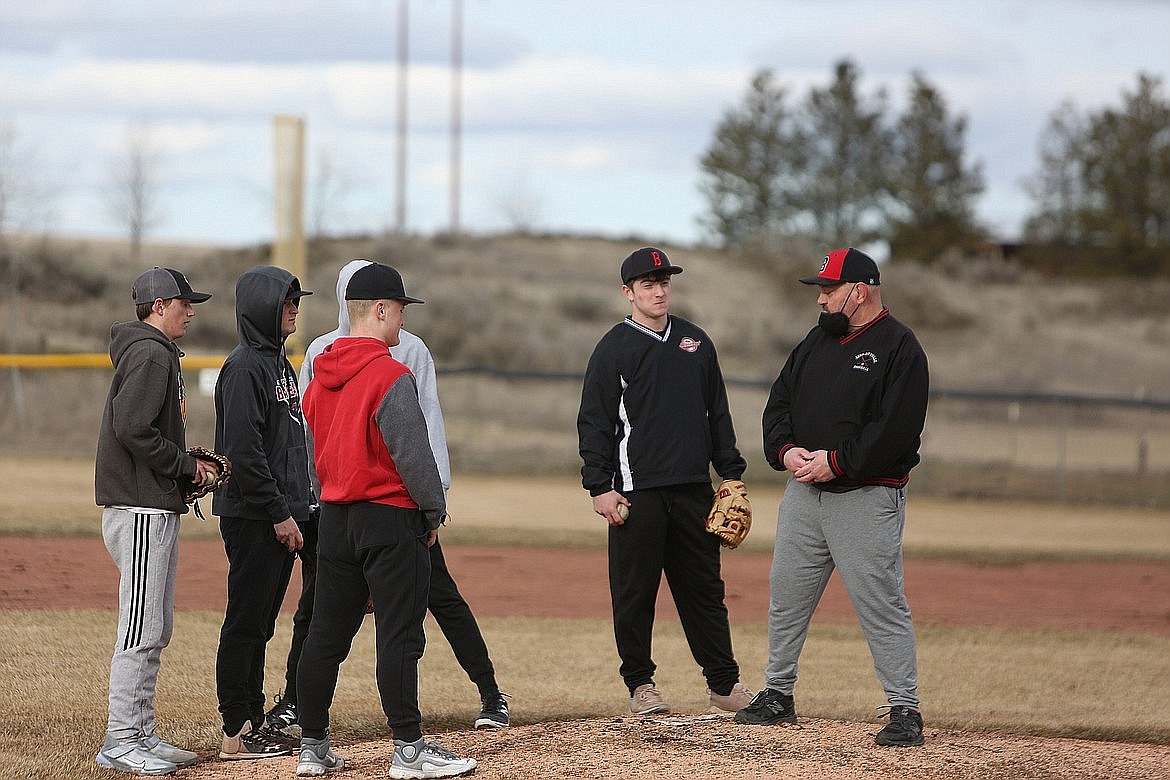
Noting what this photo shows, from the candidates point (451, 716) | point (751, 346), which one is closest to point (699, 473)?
point (451, 716)

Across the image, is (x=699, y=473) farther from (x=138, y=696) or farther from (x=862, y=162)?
(x=862, y=162)

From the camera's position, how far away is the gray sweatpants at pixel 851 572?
5539mm

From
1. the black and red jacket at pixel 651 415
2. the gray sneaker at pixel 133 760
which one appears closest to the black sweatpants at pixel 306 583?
the gray sneaker at pixel 133 760

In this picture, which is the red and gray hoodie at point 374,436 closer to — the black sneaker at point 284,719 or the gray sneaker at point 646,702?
the black sneaker at point 284,719

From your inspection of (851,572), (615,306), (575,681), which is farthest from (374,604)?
(615,306)

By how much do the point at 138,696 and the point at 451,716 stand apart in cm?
174

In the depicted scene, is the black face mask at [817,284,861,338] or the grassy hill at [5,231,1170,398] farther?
the grassy hill at [5,231,1170,398]

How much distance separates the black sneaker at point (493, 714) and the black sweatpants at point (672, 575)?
623 millimetres

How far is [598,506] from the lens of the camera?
6.04 meters

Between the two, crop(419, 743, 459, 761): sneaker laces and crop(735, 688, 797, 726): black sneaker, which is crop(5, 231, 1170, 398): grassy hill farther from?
crop(419, 743, 459, 761): sneaker laces

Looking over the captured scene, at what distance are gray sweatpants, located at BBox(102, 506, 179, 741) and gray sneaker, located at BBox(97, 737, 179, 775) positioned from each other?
39 mm

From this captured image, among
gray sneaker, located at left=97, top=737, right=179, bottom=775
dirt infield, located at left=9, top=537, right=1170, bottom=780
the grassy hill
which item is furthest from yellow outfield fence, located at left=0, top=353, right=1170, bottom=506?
gray sneaker, located at left=97, top=737, right=179, bottom=775

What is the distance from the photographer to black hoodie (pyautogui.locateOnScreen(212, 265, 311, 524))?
17.0ft

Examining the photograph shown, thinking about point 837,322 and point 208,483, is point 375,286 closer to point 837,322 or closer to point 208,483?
point 208,483
